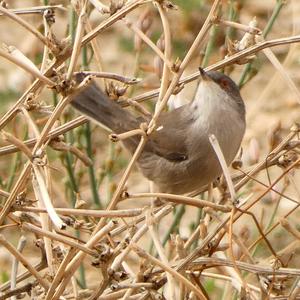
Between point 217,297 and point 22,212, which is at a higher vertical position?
point 22,212

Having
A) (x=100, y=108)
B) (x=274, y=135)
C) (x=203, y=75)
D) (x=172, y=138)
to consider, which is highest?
(x=203, y=75)

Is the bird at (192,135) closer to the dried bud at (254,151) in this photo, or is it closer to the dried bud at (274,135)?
the dried bud at (254,151)

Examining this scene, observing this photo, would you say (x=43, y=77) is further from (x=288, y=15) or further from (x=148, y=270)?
(x=288, y=15)

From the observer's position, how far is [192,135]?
494cm

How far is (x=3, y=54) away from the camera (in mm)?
3217

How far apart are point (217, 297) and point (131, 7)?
8.79 ft

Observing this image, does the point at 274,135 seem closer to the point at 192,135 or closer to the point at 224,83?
the point at 224,83

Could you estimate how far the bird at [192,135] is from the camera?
15.5ft

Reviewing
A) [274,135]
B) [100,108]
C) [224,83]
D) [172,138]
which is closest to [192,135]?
[172,138]

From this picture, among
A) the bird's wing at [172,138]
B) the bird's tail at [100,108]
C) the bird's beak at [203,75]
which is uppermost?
the bird's beak at [203,75]

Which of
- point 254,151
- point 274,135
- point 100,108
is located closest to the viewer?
point 100,108

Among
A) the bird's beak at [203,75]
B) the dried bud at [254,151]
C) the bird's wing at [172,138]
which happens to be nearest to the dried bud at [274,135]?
the dried bud at [254,151]

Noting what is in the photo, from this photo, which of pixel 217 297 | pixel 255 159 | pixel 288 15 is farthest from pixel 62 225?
pixel 288 15

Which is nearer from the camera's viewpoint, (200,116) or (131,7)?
(131,7)
